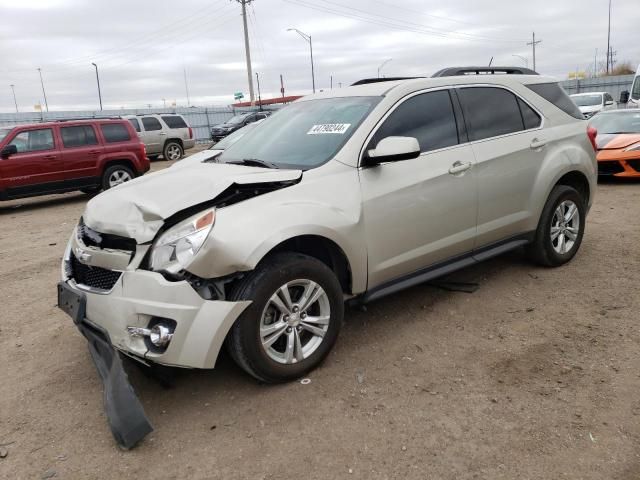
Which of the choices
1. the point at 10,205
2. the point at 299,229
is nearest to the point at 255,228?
the point at 299,229

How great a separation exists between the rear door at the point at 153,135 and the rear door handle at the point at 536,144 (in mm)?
17363

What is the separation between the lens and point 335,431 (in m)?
2.82

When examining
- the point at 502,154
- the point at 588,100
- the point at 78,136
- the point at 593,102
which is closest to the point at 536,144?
the point at 502,154

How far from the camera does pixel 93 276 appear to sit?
10.6ft

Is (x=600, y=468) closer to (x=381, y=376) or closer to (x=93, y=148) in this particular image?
(x=381, y=376)

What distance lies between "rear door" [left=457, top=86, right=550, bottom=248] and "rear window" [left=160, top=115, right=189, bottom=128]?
17.7m

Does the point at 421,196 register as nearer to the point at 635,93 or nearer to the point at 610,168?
the point at 610,168

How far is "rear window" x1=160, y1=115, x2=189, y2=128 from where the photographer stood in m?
20.4

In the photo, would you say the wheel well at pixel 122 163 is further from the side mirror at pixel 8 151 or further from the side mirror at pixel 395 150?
the side mirror at pixel 395 150

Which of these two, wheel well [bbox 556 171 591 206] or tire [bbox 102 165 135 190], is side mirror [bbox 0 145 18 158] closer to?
tire [bbox 102 165 135 190]

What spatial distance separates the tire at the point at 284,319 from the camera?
298 cm

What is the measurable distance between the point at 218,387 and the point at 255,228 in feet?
3.52

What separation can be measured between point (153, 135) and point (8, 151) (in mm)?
9289

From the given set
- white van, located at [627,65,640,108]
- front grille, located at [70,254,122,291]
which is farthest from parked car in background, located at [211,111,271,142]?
front grille, located at [70,254,122,291]
